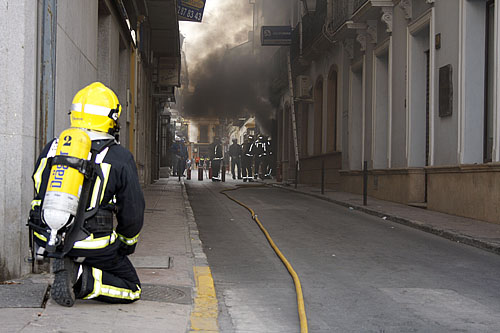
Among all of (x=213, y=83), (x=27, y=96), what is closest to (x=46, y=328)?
(x=27, y=96)

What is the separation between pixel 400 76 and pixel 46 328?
13.9 metres

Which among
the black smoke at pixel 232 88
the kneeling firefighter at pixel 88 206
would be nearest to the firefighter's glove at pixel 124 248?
the kneeling firefighter at pixel 88 206

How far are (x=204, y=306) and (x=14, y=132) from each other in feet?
6.62

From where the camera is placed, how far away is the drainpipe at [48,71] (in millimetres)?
5676

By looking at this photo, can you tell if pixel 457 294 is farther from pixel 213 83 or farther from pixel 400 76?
pixel 213 83

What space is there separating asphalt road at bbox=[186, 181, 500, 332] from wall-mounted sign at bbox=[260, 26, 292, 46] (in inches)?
784

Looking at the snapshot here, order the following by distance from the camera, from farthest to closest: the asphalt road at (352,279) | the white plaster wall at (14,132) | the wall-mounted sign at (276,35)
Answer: the wall-mounted sign at (276,35) < the white plaster wall at (14,132) < the asphalt road at (352,279)

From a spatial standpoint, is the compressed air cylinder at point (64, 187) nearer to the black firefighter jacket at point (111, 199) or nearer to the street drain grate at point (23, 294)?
the black firefighter jacket at point (111, 199)

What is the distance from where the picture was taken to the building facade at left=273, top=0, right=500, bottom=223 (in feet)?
40.3

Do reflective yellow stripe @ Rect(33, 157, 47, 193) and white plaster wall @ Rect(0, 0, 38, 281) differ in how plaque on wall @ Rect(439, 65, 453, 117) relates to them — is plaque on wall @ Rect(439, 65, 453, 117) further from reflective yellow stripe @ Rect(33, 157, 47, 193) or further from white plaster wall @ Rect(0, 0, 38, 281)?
reflective yellow stripe @ Rect(33, 157, 47, 193)

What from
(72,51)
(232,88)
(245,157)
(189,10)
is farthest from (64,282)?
(232,88)

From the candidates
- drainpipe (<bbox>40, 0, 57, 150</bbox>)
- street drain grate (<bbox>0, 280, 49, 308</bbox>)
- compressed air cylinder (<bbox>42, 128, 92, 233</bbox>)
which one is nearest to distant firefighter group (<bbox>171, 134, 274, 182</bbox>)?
drainpipe (<bbox>40, 0, 57, 150</bbox>)

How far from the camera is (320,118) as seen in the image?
26859 millimetres

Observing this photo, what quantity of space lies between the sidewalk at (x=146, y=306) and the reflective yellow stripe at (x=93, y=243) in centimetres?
42
